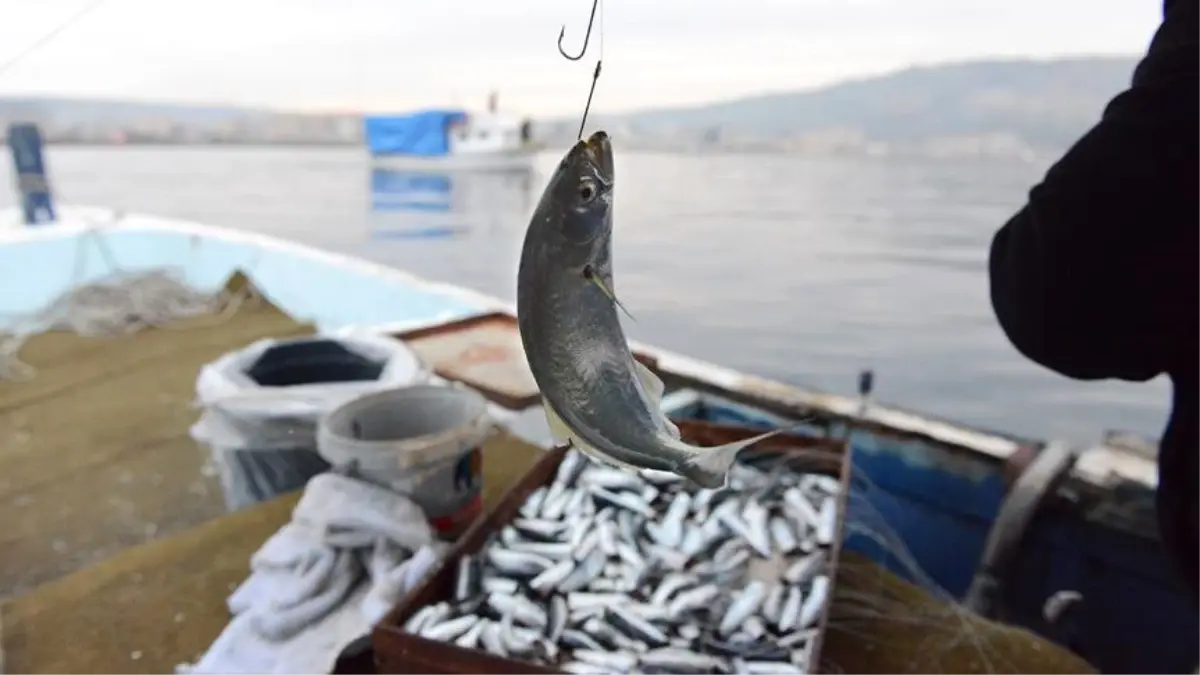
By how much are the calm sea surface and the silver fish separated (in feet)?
0.55

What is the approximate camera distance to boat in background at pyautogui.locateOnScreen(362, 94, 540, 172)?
87.5 ft

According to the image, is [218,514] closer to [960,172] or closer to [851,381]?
[851,381]

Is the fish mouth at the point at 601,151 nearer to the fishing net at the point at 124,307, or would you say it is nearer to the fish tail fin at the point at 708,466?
the fish tail fin at the point at 708,466

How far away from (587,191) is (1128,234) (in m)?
1.07

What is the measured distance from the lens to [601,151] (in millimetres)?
873

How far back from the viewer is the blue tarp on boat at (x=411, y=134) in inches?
1118

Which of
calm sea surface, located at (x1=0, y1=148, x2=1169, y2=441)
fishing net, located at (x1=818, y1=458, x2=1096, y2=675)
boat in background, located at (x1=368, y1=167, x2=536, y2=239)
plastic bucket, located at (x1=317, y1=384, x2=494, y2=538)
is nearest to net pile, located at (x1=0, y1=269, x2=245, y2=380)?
calm sea surface, located at (x1=0, y1=148, x2=1169, y2=441)

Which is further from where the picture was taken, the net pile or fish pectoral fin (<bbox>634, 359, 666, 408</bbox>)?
the net pile

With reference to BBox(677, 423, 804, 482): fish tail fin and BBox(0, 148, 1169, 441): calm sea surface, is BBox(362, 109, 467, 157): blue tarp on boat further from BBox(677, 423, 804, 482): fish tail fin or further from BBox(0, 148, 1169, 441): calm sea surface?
BBox(677, 423, 804, 482): fish tail fin

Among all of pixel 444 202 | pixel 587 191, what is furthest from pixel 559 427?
pixel 444 202

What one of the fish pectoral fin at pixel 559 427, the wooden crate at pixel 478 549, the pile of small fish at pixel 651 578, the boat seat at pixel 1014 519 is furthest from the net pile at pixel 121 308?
the fish pectoral fin at pixel 559 427

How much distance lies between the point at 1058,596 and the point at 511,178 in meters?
31.7

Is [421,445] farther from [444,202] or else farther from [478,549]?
[444,202]

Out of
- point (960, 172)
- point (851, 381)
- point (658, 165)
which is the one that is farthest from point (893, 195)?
point (851, 381)
